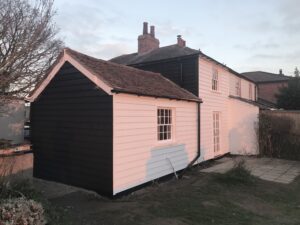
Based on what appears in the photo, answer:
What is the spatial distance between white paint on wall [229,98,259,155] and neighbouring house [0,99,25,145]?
1204 centimetres

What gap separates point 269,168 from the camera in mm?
13562

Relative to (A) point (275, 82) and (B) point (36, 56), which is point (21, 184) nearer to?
(B) point (36, 56)

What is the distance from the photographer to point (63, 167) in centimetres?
995

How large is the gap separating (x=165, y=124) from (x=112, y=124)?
10.8 ft

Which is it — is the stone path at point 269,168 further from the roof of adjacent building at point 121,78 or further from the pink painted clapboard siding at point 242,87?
the pink painted clapboard siding at point 242,87

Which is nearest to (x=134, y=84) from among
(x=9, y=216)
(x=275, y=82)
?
(x=9, y=216)

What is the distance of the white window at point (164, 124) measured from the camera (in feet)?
35.9

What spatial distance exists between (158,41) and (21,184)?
51.5ft

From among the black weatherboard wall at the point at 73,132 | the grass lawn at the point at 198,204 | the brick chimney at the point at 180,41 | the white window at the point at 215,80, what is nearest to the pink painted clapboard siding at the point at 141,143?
the black weatherboard wall at the point at 73,132

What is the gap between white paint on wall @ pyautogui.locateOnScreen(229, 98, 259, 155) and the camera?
56.3 ft

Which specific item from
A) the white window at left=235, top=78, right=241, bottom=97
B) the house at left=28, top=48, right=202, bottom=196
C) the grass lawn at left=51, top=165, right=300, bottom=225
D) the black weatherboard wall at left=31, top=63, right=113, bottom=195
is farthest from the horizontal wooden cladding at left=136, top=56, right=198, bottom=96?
the white window at left=235, top=78, right=241, bottom=97

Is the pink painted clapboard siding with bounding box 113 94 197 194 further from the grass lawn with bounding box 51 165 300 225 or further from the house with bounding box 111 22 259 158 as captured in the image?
the house with bounding box 111 22 259 158

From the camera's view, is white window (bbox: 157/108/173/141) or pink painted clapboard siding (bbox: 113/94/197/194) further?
white window (bbox: 157/108/173/141)

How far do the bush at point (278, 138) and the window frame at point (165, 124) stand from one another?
308 inches
